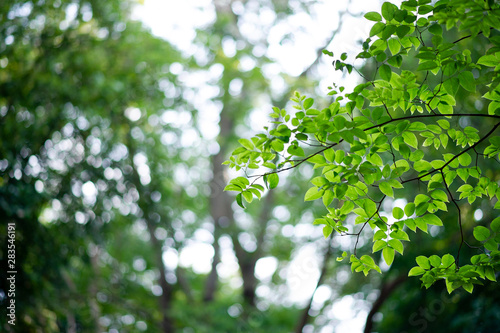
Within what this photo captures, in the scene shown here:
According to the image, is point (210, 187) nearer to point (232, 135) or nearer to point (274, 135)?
point (232, 135)

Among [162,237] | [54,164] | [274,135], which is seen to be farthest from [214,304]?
[274,135]

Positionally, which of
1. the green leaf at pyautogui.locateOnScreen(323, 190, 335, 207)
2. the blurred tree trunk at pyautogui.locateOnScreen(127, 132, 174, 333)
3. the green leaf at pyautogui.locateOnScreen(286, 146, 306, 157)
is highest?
the green leaf at pyautogui.locateOnScreen(286, 146, 306, 157)

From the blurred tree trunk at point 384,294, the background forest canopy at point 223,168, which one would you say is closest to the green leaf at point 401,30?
the background forest canopy at point 223,168

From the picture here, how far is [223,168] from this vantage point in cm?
751

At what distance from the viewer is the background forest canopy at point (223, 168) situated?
61.6 inches

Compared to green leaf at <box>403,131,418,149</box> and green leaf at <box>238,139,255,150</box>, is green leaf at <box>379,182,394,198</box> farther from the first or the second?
green leaf at <box>238,139,255,150</box>

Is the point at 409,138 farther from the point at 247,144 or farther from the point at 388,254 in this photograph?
the point at 247,144

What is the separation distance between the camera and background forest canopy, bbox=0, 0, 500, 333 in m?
1.57

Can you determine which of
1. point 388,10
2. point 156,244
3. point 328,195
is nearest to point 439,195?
point 328,195

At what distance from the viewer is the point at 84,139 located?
17.4ft

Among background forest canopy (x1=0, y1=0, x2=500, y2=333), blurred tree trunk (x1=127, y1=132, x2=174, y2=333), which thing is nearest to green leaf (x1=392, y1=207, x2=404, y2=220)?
background forest canopy (x1=0, y1=0, x2=500, y2=333)

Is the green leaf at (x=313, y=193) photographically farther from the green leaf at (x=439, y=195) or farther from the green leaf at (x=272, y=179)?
the green leaf at (x=439, y=195)

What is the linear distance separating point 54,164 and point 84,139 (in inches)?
19.3

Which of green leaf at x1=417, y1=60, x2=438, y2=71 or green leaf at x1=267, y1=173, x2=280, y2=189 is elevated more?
green leaf at x1=417, y1=60, x2=438, y2=71
